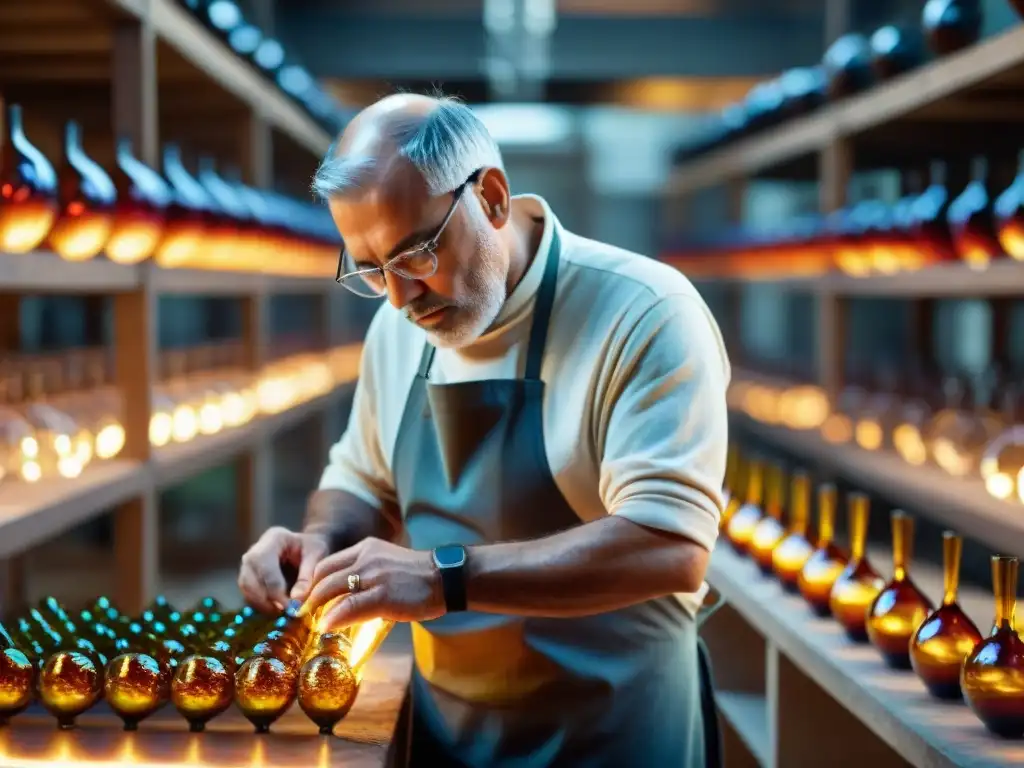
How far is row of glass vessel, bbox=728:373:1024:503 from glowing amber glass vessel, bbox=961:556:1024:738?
0.85 metres

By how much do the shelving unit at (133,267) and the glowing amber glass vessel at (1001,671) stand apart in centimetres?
127

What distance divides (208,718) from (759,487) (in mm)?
1930

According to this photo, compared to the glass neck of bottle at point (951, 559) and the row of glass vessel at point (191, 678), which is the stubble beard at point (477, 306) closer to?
the row of glass vessel at point (191, 678)

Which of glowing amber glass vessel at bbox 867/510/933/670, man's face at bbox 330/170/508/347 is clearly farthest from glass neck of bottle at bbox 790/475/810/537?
man's face at bbox 330/170/508/347

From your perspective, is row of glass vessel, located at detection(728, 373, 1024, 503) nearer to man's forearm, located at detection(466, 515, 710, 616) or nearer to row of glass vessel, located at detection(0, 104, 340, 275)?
man's forearm, located at detection(466, 515, 710, 616)

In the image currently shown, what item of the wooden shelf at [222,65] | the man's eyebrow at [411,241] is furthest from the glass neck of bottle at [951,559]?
the wooden shelf at [222,65]

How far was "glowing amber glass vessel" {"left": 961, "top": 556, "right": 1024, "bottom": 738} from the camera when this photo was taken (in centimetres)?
160

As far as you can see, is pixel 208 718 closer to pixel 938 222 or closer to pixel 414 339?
pixel 414 339

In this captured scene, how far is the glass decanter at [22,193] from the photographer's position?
2.04 metres

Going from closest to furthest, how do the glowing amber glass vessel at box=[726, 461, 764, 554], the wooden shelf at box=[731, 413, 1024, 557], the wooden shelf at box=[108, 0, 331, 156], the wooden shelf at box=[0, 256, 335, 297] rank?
the wooden shelf at box=[0, 256, 335, 297], the wooden shelf at box=[731, 413, 1024, 557], the wooden shelf at box=[108, 0, 331, 156], the glowing amber glass vessel at box=[726, 461, 764, 554]

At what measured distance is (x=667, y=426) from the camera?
1.53m

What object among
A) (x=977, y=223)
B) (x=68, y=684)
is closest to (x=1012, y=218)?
(x=977, y=223)

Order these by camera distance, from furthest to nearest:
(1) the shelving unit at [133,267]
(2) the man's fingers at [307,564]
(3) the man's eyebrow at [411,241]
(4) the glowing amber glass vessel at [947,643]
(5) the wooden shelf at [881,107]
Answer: (5) the wooden shelf at [881,107]
(1) the shelving unit at [133,267]
(4) the glowing amber glass vessel at [947,643]
(2) the man's fingers at [307,564]
(3) the man's eyebrow at [411,241]

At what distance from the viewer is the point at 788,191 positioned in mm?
6711
